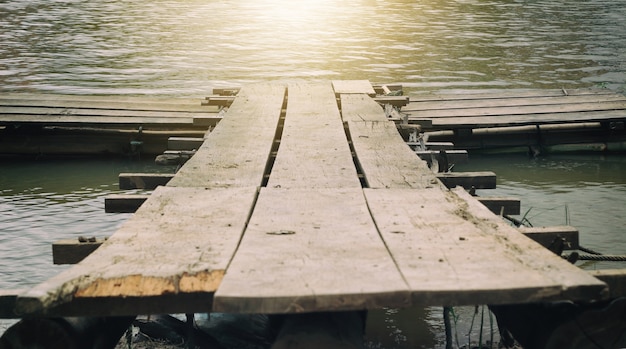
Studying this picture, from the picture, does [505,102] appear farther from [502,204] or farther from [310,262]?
[310,262]

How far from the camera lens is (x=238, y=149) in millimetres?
5977

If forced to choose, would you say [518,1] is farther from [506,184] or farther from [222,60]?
[506,184]

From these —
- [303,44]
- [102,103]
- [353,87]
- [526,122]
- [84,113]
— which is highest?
[303,44]

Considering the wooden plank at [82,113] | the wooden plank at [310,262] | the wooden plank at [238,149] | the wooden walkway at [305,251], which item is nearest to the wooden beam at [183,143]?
the wooden plank at [238,149]

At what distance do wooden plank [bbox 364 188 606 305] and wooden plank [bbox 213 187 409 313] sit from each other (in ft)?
0.29

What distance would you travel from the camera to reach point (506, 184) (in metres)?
9.00

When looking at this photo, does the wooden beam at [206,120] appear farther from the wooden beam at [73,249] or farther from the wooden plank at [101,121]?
the wooden beam at [73,249]

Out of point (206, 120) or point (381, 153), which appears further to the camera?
point (206, 120)

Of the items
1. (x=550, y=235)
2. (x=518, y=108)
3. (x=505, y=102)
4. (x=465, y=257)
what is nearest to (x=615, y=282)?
(x=550, y=235)

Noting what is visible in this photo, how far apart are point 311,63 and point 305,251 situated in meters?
14.9

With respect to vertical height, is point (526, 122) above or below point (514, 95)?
below

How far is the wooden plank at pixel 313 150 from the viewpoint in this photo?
4.91m

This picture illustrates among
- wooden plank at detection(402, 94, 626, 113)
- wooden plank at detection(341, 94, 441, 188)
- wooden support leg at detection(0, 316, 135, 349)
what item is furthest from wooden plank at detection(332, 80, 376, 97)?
wooden support leg at detection(0, 316, 135, 349)

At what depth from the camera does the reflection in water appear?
16.1 m
